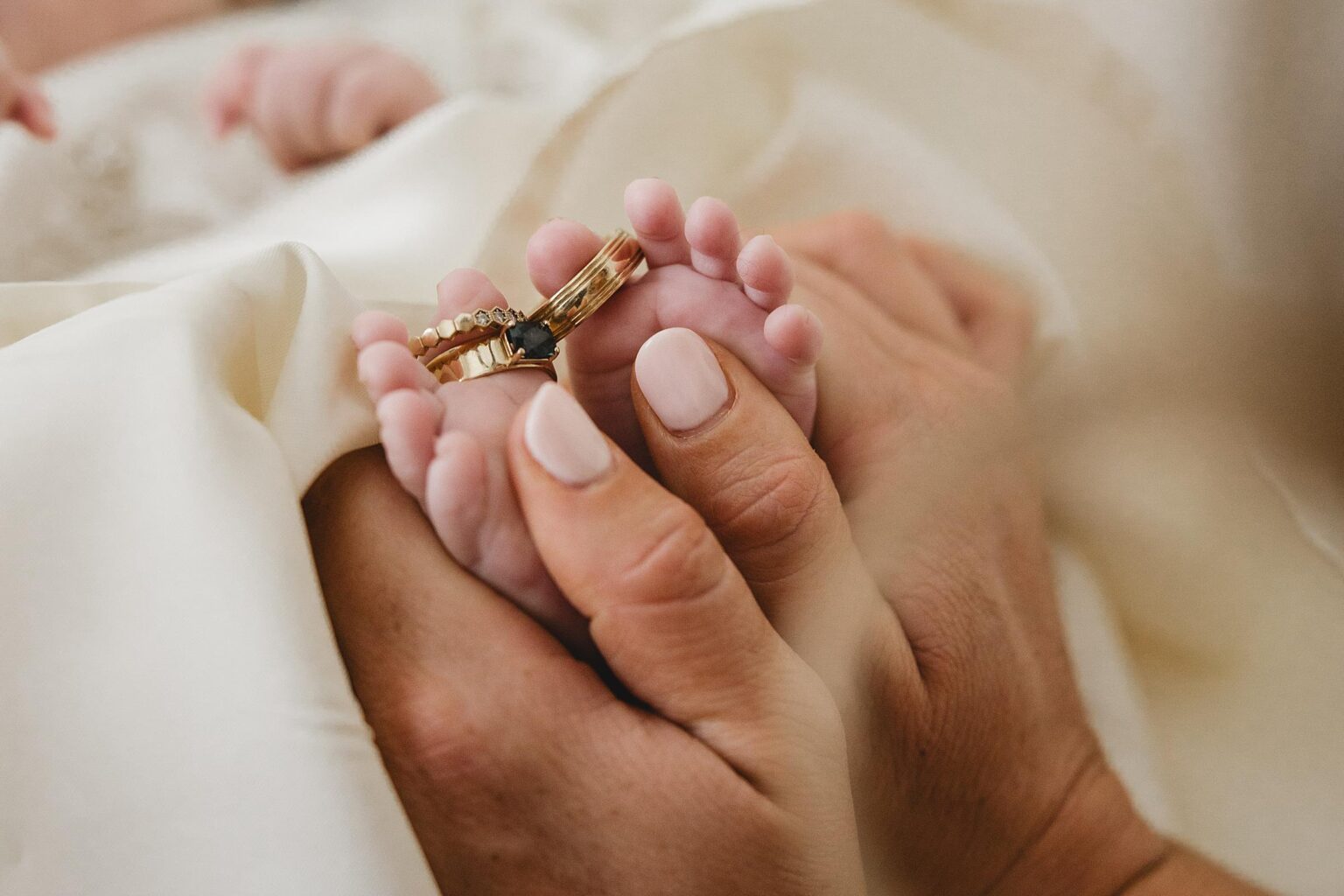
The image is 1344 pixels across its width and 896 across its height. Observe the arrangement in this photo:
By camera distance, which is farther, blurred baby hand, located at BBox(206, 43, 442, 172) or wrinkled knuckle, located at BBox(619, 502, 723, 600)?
blurred baby hand, located at BBox(206, 43, 442, 172)

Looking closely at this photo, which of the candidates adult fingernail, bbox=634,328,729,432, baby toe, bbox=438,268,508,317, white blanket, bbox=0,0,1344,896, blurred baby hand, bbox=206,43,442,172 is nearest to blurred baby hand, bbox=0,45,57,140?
white blanket, bbox=0,0,1344,896

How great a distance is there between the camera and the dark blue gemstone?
462 millimetres

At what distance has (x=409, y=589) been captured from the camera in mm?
410

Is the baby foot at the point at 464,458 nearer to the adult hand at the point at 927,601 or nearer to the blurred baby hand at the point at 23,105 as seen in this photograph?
the adult hand at the point at 927,601

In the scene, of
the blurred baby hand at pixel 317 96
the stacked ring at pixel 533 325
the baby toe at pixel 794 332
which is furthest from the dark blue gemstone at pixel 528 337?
the blurred baby hand at pixel 317 96

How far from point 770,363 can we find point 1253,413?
33cm

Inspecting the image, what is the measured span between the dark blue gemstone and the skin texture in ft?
0.15

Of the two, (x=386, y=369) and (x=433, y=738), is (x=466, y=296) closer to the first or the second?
(x=386, y=369)

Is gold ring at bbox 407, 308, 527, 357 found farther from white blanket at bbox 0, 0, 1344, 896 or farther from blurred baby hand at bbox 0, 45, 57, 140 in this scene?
blurred baby hand at bbox 0, 45, 57, 140

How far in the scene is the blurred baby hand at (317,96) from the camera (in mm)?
989

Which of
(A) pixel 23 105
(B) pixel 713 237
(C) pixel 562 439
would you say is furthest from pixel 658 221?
(A) pixel 23 105

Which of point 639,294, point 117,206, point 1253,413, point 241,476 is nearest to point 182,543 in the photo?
point 241,476

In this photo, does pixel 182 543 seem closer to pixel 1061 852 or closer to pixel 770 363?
pixel 770 363

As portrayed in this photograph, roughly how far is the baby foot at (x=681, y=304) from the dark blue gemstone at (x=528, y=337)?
28mm
